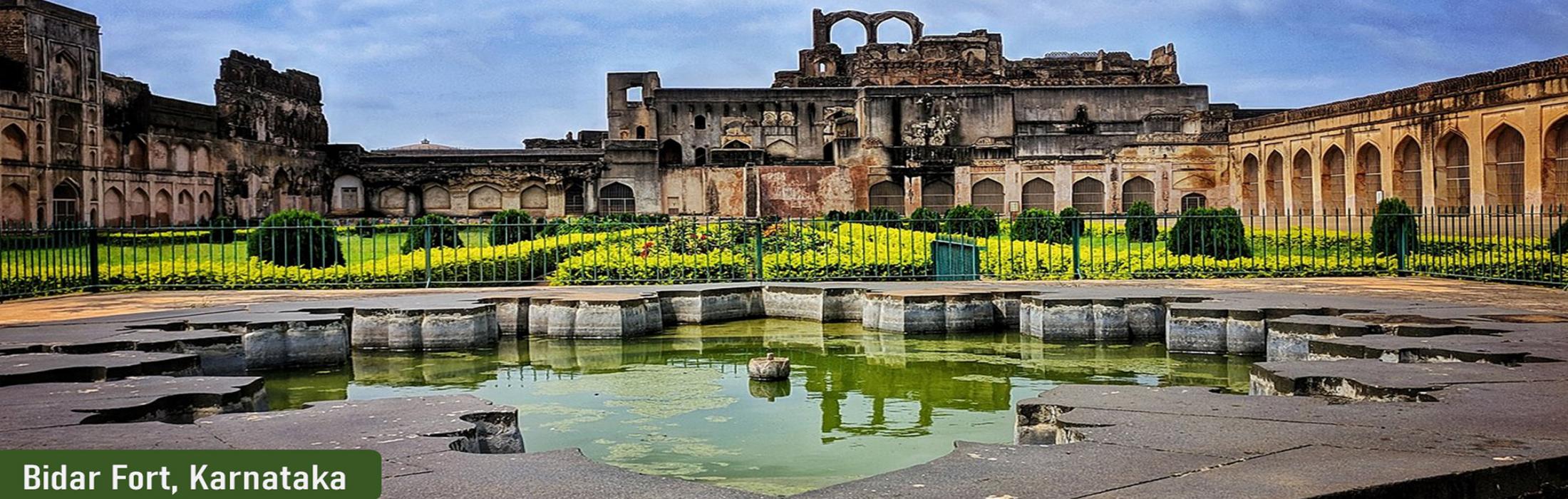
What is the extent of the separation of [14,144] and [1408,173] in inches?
1117

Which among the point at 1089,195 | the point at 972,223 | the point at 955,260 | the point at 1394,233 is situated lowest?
the point at 955,260

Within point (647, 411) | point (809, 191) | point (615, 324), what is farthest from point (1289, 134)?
point (647, 411)

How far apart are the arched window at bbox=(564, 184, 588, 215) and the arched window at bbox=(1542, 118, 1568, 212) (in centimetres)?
2454

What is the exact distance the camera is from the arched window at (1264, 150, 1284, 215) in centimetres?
2844

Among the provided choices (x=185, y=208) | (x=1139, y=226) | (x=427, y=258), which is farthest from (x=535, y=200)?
(x=427, y=258)

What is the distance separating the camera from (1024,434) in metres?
5.52

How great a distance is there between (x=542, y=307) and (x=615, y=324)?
29.1 inches

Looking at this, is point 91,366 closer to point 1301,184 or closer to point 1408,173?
point 1408,173

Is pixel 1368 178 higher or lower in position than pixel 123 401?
higher

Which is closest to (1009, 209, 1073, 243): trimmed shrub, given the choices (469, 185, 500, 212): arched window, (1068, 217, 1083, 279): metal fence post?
(1068, 217, 1083, 279): metal fence post

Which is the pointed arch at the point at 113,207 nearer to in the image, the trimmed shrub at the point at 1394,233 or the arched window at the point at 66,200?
the arched window at the point at 66,200

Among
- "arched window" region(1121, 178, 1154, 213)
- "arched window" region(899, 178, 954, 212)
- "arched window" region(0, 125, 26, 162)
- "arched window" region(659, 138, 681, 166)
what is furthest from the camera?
"arched window" region(659, 138, 681, 166)

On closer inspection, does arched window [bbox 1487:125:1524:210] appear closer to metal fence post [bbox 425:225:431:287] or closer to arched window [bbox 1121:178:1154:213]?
arched window [bbox 1121:178:1154:213]

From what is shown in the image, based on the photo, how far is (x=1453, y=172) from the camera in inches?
881
